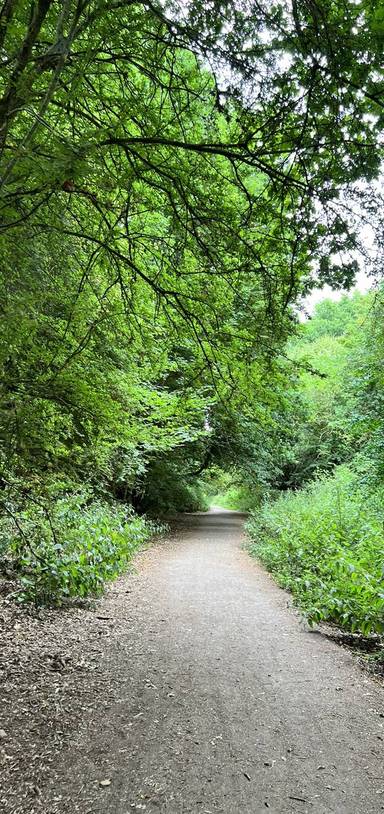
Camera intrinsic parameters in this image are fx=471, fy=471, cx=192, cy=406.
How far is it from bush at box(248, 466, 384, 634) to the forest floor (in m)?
0.43

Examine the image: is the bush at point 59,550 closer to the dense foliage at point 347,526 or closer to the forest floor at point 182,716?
the forest floor at point 182,716

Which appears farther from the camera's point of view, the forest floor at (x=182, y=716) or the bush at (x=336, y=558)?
the bush at (x=336, y=558)

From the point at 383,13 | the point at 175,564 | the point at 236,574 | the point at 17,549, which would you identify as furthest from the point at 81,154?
the point at 175,564

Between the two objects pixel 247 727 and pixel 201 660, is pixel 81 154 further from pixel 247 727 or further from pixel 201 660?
pixel 201 660

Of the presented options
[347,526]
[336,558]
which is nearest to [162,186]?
[336,558]

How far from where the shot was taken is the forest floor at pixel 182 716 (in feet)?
8.78

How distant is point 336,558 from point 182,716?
347 centimetres

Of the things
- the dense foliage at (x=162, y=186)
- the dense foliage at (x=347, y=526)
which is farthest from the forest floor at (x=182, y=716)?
the dense foliage at (x=162, y=186)

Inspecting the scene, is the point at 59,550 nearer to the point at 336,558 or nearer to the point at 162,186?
the point at 336,558

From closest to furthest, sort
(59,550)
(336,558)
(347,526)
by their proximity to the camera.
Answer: (59,550) → (336,558) → (347,526)

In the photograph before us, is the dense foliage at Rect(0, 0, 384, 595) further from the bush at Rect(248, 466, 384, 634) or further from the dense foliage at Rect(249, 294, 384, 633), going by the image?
the bush at Rect(248, 466, 384, 634)

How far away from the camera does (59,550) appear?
591 cm

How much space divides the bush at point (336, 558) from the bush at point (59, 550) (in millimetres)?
2911

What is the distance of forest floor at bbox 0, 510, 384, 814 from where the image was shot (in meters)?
2.68
